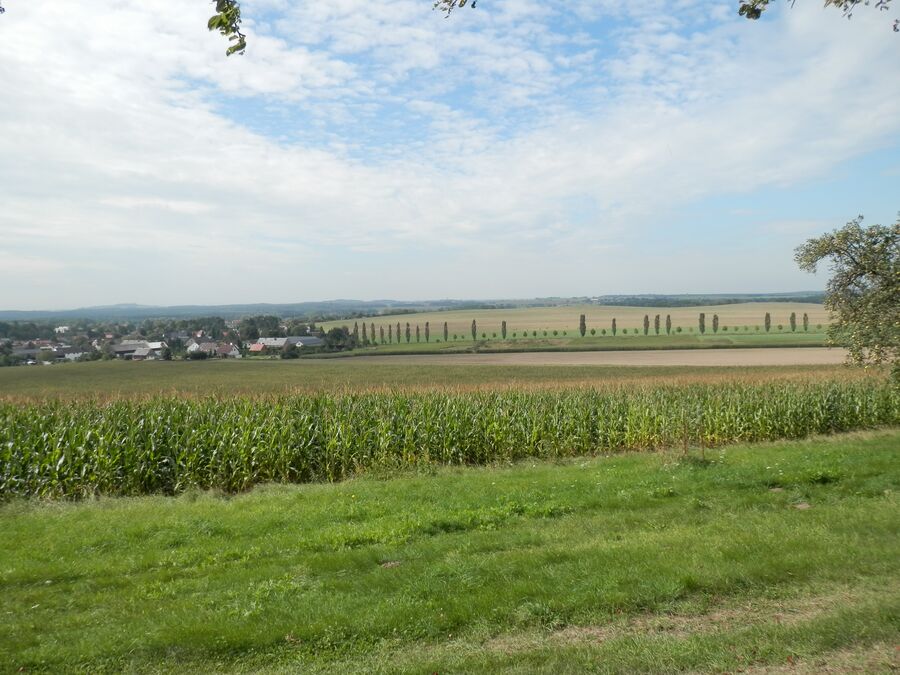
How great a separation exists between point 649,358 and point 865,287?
4088 cm

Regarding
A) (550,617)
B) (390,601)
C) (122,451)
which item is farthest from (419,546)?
(122,451)

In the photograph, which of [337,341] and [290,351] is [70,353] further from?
[337,341]

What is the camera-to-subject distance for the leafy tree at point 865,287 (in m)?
13.8

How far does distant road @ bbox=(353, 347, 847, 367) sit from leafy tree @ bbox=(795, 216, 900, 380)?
33006mm

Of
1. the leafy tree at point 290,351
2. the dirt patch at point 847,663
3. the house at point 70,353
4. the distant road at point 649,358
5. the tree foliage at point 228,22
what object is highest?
the tree foliage at point 228,22

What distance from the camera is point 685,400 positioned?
20.6m

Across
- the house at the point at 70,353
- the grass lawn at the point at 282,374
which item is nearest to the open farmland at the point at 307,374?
the grass lawn at the point at 282,374

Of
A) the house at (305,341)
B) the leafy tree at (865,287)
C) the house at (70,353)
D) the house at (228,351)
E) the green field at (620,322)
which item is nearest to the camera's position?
the leafy tree at (865,287)

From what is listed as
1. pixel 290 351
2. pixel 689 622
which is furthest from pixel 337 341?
pixel 689 622

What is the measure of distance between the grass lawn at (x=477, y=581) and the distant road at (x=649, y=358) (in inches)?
1586

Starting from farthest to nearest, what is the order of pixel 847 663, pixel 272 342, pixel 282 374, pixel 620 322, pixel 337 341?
1. pixel 620 322
2. pixel 337 341
3. pixel 272 342
4. pixel 282 374
5. pixel 847 663

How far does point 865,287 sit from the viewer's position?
14.5 metres

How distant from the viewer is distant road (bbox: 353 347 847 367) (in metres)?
48.8

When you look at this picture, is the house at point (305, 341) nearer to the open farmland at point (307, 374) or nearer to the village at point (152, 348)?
the village at point (152, 348)
